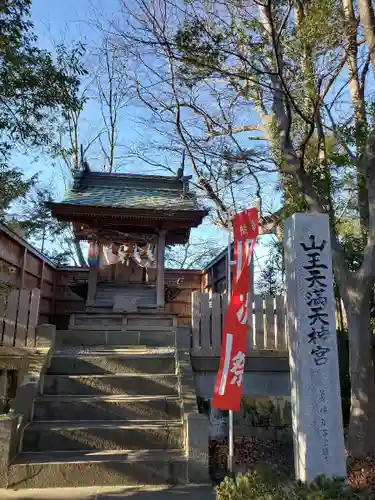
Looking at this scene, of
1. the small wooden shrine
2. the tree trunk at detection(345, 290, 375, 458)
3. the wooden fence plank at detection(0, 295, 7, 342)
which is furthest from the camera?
the small wooden shrine

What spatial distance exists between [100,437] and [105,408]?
0.52m

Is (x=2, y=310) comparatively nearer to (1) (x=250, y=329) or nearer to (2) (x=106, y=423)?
(2) (x=106, y=423)

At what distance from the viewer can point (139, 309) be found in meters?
9.95

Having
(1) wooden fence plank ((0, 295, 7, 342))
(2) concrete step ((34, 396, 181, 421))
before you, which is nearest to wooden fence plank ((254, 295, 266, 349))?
(2) concrete step ((34, 396, 181, 421))

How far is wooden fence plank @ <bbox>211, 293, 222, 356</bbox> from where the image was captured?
6.84 meters

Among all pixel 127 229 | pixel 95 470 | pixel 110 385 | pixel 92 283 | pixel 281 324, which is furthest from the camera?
pixel 127 229

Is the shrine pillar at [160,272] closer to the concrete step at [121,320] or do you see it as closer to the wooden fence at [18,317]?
the concrete step at [121,320]

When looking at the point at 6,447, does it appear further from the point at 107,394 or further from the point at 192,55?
the point at 192,55

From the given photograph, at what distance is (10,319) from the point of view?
6.29 m

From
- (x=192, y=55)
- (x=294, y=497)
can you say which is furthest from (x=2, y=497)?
(x=192, y=55)

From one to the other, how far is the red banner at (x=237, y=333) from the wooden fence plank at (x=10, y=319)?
11.1 feet

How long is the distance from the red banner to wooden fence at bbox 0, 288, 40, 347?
3.30 metres

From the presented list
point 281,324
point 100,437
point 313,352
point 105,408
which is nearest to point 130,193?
point 281,324

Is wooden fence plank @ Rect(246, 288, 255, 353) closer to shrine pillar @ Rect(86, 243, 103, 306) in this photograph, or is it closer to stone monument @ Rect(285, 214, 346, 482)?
stone monument @ Rect(285, 214, 346, 482)
